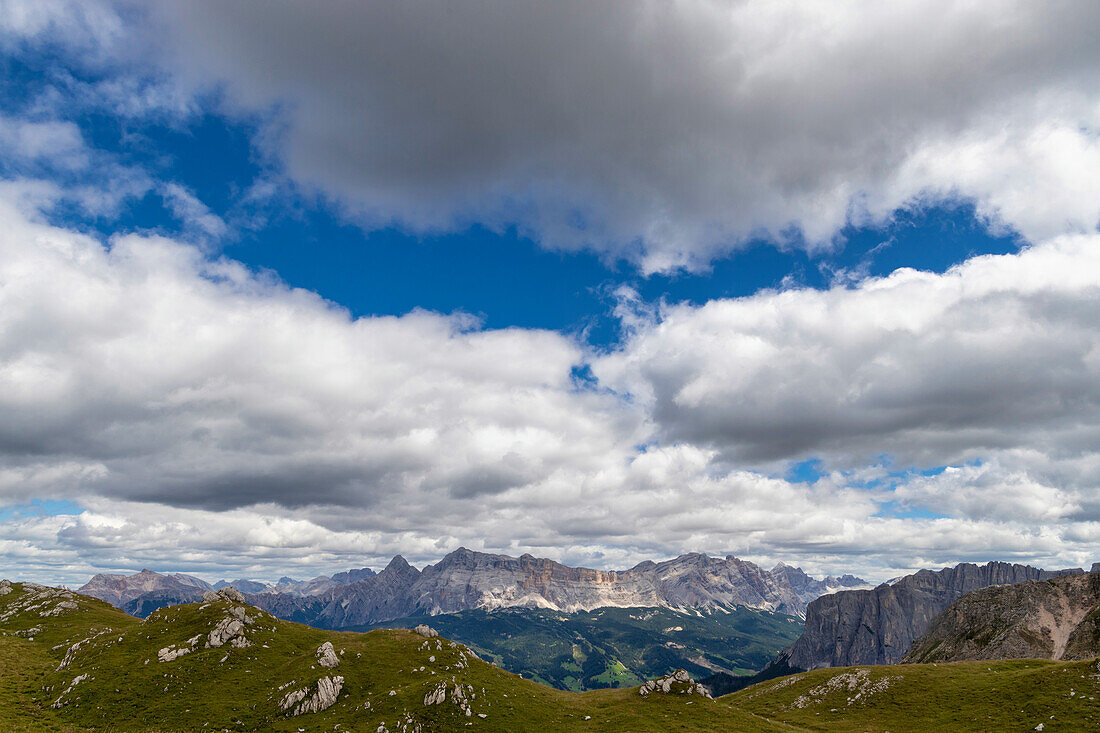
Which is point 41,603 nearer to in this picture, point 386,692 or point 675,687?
point 386,692

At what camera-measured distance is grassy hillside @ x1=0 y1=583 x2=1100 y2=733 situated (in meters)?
99.4

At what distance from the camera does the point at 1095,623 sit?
189750 millimetres

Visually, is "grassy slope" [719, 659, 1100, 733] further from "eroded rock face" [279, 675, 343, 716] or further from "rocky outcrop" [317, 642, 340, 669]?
"rocky outcrop" [317, 642, 340, 669]

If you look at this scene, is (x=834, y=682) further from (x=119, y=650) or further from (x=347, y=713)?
(x=119, y=650)

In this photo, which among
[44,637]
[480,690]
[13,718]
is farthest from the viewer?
[44,637]

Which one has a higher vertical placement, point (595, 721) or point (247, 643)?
point (247, 643)

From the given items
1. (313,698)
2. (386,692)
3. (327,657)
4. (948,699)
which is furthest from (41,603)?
(948,699)

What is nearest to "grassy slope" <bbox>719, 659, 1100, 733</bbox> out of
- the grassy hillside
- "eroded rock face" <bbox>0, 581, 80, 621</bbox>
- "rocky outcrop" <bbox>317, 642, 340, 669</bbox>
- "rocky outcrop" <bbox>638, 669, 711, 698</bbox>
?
the grassy hillside

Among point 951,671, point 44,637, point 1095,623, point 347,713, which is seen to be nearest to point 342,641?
point 347,713

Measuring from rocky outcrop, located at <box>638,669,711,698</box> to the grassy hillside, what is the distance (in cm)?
275

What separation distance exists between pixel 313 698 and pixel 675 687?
250 feet

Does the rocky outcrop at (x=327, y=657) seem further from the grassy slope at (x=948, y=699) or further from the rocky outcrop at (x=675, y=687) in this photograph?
the grassy slope at (x=948, y=699)

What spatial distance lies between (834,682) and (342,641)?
125896mm

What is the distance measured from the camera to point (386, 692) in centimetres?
10831
